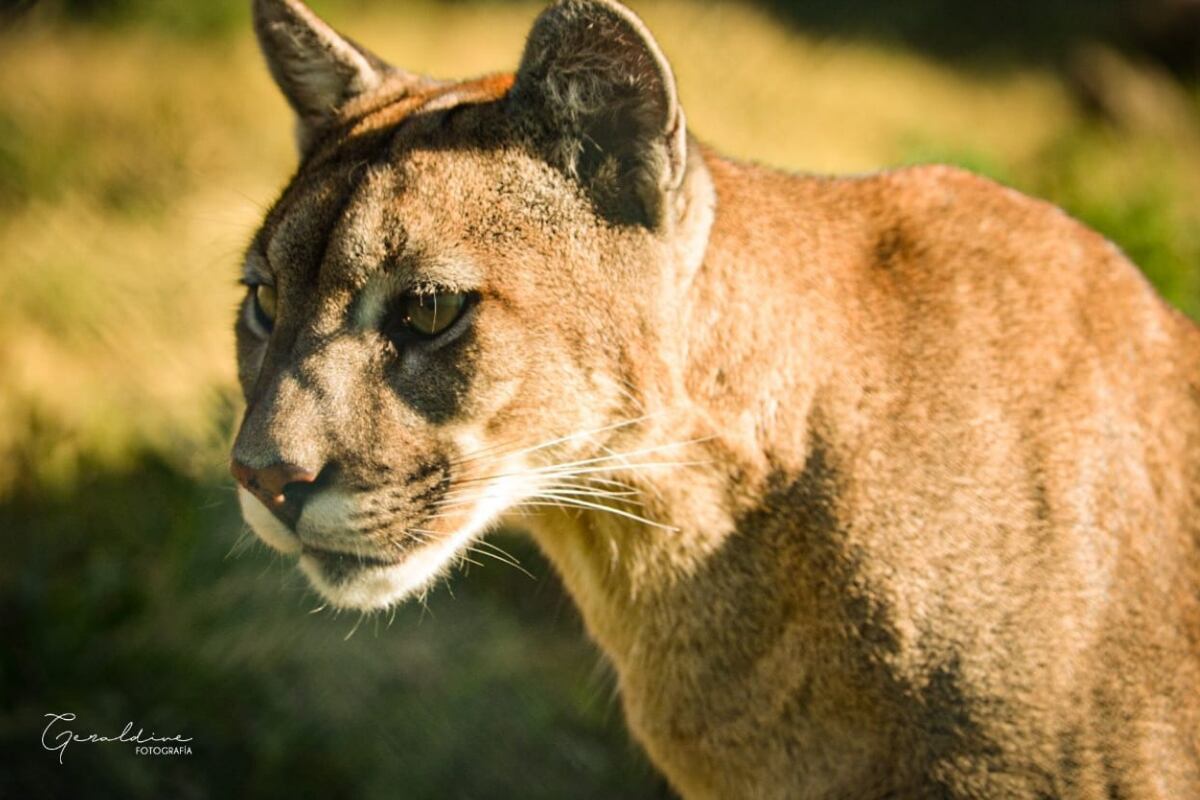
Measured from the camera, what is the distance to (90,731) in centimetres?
443

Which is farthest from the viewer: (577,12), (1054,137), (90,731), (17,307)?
(1054,137)

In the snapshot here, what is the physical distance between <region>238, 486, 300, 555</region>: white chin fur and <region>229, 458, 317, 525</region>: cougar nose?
1.4 inches

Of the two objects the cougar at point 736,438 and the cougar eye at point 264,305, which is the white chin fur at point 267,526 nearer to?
the cougar at point 736,438

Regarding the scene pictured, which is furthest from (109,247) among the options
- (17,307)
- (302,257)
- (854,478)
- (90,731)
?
→ (854,478)

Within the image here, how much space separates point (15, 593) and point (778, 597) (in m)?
2.97

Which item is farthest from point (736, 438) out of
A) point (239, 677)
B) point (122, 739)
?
point (122, 739)

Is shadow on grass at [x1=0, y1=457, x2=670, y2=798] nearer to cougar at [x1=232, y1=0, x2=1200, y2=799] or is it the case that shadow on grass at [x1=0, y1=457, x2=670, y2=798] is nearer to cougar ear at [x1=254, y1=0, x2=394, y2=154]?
cougar at [x1=232, y1=0, x2=1200, y2=799]

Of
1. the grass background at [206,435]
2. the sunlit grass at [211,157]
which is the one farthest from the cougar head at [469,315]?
the sunlit grass at [211,157]

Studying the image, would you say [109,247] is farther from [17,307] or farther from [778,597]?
[778,597]

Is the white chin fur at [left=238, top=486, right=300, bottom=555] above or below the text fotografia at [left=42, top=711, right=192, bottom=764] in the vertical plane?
above

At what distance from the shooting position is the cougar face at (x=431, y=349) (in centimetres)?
297

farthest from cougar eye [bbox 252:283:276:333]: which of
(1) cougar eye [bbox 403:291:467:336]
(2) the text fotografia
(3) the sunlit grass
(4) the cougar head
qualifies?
(2) the text fotografia

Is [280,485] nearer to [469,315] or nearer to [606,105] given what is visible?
[469,315]

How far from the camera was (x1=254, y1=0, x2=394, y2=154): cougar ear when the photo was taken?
12.2 ft
